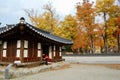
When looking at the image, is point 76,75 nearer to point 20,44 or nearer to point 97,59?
point 20,44

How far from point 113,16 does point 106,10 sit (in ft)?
5.39

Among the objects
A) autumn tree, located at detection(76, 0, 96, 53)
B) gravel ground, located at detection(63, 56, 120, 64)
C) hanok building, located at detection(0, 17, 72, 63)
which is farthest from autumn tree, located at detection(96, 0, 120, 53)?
hanok building, located at detection(0, 17, 72, 63)

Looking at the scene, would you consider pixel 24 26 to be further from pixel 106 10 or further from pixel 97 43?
pixel 97 43

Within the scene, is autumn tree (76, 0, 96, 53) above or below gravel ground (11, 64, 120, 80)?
above

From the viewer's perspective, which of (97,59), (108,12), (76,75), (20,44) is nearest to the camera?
(76,75)

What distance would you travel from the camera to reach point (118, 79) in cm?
1535

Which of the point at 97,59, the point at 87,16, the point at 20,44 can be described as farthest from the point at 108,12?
the point at 20,44

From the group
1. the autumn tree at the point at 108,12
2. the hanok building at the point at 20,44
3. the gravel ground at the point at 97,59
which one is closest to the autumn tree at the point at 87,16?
the autumn tree at the point at 108,12

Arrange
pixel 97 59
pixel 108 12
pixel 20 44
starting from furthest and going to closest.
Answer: pixel 108 12
pixel 97 59
pixel 20 44

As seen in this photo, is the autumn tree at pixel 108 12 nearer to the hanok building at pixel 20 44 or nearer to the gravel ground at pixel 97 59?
the gravel ground at pixel 97 59

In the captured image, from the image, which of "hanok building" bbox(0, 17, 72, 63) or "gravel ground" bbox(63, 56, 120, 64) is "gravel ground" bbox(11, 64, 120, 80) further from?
"gravel ground" bbox(63, 56, 120, 64)

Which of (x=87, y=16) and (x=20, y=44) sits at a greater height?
(x=87, y=16)

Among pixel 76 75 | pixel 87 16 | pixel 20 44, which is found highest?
pixel 87 16

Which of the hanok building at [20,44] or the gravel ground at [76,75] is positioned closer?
the gravel ground at [76,75]
